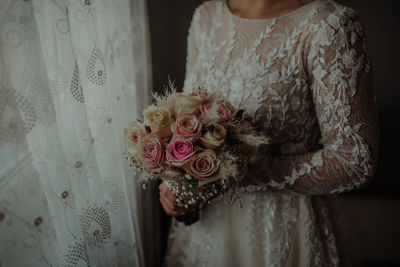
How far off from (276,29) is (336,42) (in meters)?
0.20

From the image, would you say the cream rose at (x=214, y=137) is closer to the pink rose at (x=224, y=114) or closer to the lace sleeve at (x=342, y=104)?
the pink rose at (x=224, y=114)

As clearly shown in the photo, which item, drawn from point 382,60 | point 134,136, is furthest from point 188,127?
point 382,60

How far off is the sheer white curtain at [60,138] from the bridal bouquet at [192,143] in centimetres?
12

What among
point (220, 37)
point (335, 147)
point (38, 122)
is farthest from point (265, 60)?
point (38, 122)

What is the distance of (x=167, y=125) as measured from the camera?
2.27 ft

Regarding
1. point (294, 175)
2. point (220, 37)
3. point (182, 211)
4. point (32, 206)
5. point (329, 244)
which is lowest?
point (329, 244)

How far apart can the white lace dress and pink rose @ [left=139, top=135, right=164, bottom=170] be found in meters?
0.36

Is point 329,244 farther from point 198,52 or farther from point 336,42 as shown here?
point 198,52

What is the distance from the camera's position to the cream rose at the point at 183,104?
0.69 m

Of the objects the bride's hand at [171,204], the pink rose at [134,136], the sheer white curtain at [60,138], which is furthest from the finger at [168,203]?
the pink rose at [134,136]

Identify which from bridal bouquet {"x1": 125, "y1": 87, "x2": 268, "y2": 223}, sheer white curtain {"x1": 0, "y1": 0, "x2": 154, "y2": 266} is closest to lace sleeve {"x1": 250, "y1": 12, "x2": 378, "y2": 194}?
bridal bouquet {"x1": 125, "y1": 87, "x2": 268, "y2": 223}

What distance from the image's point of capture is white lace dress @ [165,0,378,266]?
2.50 feet

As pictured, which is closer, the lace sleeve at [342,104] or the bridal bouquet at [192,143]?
the bridal bouquet at [192,143]

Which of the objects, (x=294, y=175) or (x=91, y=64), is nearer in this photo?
(x=91, y=64)
